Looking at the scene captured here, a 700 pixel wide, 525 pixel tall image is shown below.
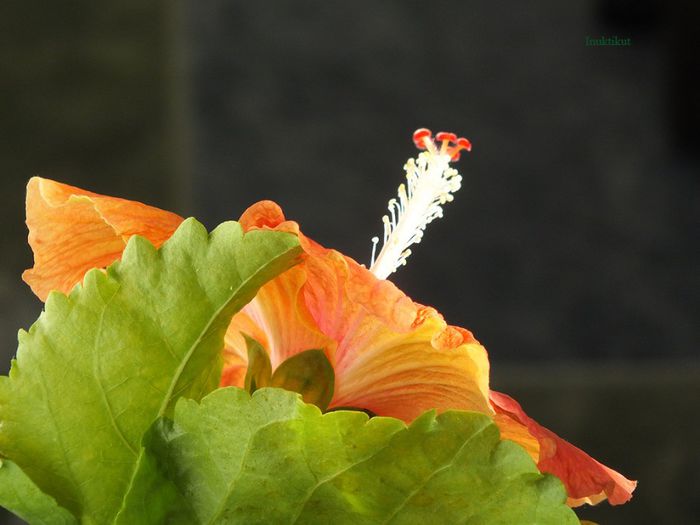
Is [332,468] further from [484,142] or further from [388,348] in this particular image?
[484,142]

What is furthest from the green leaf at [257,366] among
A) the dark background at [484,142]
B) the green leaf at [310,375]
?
the dark background at [484,142]

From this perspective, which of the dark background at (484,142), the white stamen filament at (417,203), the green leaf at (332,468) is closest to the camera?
the green leaf at (332,468)

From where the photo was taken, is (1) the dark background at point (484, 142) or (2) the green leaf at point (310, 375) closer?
(2) the green leaf at point (310, 375)

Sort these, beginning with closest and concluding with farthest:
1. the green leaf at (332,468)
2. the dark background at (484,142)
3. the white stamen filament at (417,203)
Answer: the green leaf at (332,468), the white stamen filament at (417,203), the dark background at (484,142)

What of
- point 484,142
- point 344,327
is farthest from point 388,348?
point 484,142

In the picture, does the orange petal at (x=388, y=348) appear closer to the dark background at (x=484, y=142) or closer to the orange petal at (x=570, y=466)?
the orange petal at (x=570, y=466)

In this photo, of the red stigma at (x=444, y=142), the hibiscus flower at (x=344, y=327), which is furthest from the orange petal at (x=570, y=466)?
the red stigma at (x=444, y=142)

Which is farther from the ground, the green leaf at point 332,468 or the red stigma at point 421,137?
the red stigma at point 421,137
